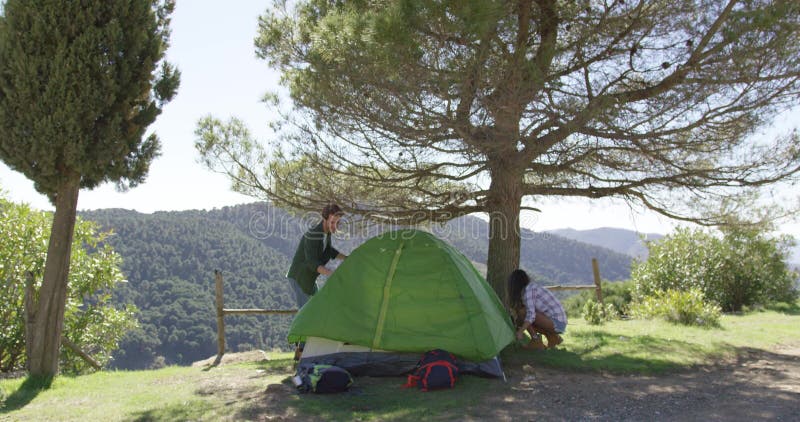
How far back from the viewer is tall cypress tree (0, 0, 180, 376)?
5.29 meters

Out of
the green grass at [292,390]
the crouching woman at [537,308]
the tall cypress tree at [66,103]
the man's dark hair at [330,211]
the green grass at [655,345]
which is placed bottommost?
the green grass at [292,390]

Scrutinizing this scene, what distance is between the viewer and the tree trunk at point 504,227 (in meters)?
6.88

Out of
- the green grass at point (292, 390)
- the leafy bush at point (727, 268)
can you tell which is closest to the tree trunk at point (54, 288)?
the green grass at point (292, 390)

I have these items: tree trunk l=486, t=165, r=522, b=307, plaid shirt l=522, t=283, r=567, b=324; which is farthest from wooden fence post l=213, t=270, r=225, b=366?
plaid shirt l=522, t=283, r=567, b=324

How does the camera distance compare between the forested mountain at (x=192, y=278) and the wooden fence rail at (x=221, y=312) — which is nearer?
the wooden fence rail at (x=221, y=312)

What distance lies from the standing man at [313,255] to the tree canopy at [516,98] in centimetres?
120

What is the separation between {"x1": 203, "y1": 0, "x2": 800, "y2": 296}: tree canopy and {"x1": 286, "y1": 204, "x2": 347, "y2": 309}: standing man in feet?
3.94

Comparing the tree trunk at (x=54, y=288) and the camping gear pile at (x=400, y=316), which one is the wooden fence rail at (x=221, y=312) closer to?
the tree trunk at (x=54, y=288)

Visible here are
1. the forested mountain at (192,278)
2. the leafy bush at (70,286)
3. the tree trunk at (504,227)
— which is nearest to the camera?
the tree trunk at (504,227)

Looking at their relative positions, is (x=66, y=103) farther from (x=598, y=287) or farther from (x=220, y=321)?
(x=598, y=287)

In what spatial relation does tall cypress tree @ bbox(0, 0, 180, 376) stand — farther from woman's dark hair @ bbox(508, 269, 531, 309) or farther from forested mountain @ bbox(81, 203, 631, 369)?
forested mountain @ bbox(81, 203, 631, 369)

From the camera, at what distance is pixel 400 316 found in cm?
530

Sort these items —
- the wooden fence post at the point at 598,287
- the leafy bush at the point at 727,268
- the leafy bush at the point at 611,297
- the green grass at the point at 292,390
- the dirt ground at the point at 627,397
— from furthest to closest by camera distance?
the leafy bush at the point at 611,297 < the leafy bush at the point at 727,268 < the wooden fence post at the point at 598,287 < the green grass at the point at 292,390 < the dirt ground at the point at 627,397

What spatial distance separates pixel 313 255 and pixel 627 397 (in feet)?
10.7
